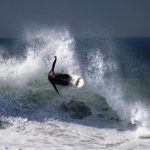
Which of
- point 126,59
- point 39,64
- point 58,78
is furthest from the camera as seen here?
point 126,59

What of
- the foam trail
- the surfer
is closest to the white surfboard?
the surfer

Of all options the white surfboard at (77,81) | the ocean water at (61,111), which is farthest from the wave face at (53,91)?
the white surfboard at (77,81)

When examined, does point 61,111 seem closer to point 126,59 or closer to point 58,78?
point 58,78

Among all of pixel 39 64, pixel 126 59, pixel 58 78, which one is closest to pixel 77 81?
pixel 58 78

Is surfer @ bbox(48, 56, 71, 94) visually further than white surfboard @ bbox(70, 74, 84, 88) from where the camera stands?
No

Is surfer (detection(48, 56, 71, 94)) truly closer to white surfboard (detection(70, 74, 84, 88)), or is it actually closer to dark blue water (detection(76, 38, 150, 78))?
white surfboard (detection(70, 74, 84, 88))

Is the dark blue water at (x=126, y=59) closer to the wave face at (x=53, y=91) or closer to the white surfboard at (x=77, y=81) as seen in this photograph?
the wave face at (x=53, y=91)

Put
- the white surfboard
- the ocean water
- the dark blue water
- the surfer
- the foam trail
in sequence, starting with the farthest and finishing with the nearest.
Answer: the dark blue water → the foam trail → the white surfboard → the surfer → the ocean water

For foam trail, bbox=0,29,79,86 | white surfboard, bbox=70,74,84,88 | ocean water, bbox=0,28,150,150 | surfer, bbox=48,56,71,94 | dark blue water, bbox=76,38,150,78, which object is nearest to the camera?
ocean water, bbox=0,28,150,150

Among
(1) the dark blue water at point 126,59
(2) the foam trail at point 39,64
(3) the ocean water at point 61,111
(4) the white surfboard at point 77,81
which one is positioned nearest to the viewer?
(3) the ocean water at point 61,111

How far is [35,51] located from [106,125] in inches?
386

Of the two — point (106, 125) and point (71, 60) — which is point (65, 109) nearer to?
point (106, 125)

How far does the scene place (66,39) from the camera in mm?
27188

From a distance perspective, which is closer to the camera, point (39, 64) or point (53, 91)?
point (53, 91)
